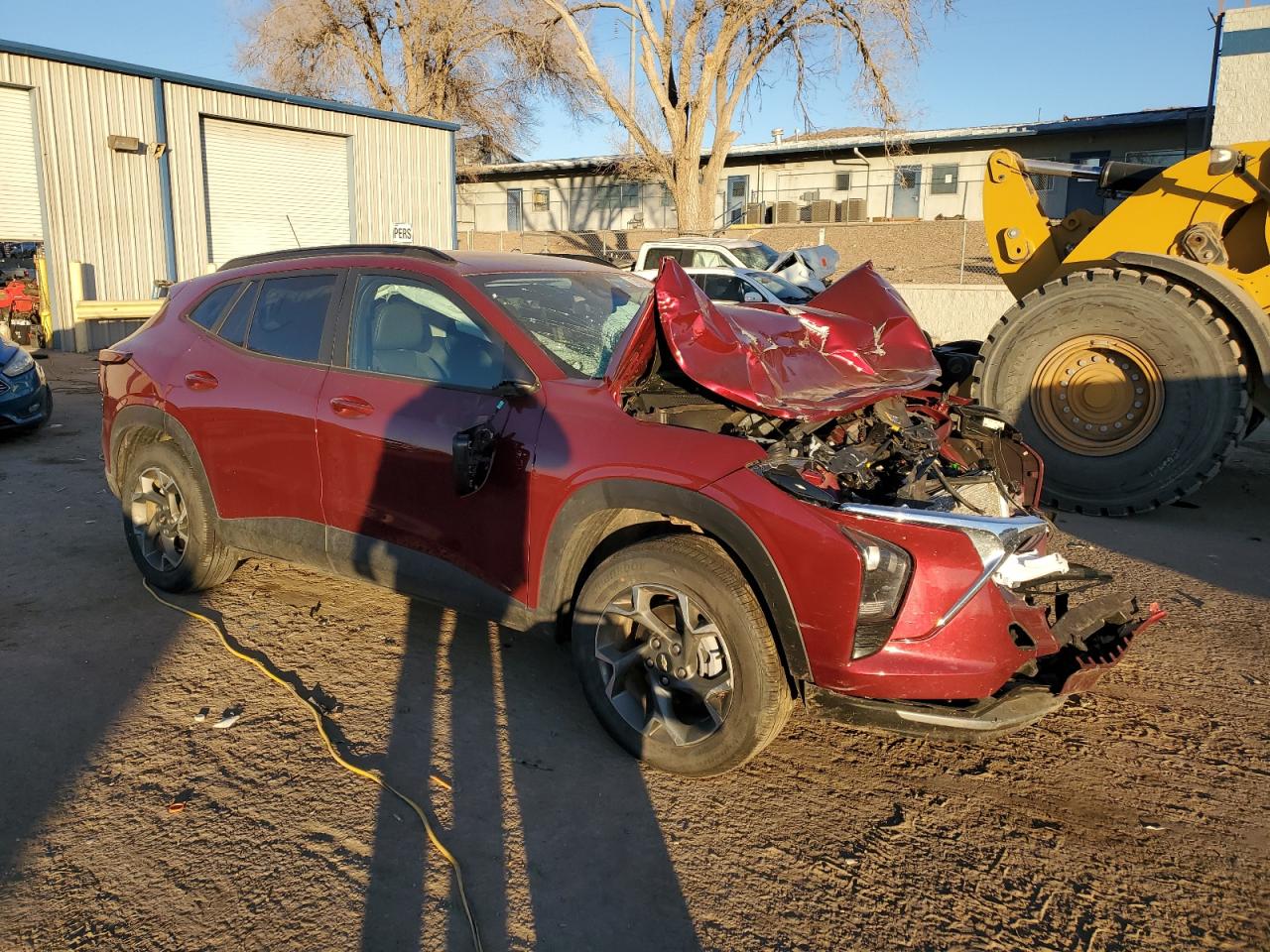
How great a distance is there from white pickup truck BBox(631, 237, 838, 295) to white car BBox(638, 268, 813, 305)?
85cm

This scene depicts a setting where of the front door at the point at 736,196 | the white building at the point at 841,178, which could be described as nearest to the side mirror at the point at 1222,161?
the white building at the point at 841,178

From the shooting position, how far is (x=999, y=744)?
147 inches

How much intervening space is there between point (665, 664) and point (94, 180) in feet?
57.8

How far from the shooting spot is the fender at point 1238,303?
246 inches

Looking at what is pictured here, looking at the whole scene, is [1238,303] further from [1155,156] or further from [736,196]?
[736,196]

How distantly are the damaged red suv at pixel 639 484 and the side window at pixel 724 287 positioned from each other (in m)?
10.4

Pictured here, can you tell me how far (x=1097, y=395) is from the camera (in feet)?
22.7

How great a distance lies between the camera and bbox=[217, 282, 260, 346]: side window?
4.78 meters

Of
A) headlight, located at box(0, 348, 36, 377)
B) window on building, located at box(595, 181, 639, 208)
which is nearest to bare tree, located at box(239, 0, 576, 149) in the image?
window on building, located at box(595, 181, 639, 208)

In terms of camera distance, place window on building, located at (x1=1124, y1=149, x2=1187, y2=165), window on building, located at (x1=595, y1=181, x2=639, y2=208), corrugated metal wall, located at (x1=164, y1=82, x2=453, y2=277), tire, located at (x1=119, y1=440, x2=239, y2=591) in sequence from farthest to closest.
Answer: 1. window on building, located at (x1=595, y1=181, x2=639, y2=208)
2. window on building, located at (x1=1124, y1=149, x2=1187, y2=165)
3. corrugated metal wall, located at (x1=164, y1=82, x2=453, y2=277)
4. tire, located at (x1=119, y1=440, x2=239, y2=591)

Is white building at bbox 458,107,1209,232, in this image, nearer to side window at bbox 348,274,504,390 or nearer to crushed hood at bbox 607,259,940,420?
crushed hood at bbox 607,259,940,420

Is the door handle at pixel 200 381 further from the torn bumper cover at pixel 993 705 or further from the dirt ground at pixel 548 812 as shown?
the torn bumper cover at pixel 993 705

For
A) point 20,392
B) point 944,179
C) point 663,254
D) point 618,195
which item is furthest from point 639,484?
point 618,195

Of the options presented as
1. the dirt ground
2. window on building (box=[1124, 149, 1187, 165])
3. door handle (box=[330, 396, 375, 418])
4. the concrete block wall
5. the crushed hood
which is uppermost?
window on building (box=[1124, 149, 1187, 165])
